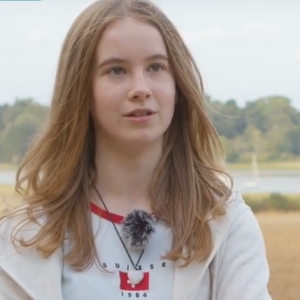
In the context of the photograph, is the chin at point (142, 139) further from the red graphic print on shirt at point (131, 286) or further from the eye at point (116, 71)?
the red graphic print on shirt at point (131, 286)

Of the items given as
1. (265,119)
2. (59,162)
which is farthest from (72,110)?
(265,119)

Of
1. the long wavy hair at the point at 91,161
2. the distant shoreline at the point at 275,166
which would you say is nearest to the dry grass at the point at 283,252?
the distant shoreline at the point at 275,166

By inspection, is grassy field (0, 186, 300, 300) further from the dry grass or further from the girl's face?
the girl's face

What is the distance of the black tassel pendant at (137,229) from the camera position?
109 cm

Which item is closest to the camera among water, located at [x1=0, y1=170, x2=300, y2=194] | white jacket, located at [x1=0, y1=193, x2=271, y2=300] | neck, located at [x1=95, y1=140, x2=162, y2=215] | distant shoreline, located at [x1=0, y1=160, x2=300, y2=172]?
white jacket, located at [x1=0, y1=193, x2=271, y2=300]

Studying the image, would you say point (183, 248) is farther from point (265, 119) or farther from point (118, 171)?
point (265, 119)

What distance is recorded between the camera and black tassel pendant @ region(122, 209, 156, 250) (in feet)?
3.57

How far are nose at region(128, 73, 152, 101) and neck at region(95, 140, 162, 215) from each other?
0.12 metres

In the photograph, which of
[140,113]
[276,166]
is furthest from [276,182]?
[140,113]

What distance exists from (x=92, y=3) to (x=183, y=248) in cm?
48

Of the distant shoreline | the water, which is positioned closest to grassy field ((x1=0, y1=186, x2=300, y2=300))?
the water

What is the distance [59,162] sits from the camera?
3.92 feet

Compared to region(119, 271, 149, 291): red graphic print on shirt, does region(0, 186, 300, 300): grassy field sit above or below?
below

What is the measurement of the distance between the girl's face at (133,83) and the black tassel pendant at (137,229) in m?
0.13
